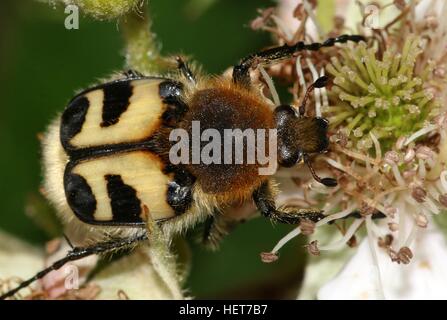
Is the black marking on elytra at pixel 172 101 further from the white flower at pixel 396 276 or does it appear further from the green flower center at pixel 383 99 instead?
the white flower at pixel 396 276

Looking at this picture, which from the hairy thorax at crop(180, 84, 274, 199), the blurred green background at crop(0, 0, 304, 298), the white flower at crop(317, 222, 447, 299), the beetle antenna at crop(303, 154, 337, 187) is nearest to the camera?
the hairy thorax at crop(180, 84, 274, 199)

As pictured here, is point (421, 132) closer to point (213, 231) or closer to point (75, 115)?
point (213, 231)

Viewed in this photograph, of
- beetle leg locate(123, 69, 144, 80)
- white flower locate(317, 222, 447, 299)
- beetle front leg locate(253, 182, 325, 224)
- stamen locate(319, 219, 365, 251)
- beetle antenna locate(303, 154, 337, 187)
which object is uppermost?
beetle leg locate(123, 69, 144, 80)

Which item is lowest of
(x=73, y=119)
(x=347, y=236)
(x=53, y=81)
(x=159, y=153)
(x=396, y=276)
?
(x=396, y=276)

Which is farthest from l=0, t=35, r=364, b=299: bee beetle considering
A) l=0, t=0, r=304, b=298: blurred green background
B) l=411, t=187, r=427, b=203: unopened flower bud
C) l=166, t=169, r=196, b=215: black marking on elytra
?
l=0, t=0, r=304, b=298: blurred green background

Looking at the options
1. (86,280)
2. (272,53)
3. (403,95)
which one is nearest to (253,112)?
(272,53)

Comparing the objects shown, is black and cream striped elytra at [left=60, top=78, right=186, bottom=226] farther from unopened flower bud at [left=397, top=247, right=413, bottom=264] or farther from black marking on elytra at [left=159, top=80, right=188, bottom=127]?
unopened flower bud at [left=397, top=247, right=413, bottom=264]

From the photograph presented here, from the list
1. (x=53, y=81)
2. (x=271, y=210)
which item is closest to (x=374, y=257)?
(x=271, y=210)

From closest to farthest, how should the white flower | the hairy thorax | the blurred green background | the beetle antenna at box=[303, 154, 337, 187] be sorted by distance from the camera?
the hairy thorax, the beetle antenna at box=[303, 154, 337, 187], the white flower, the blurred green background
